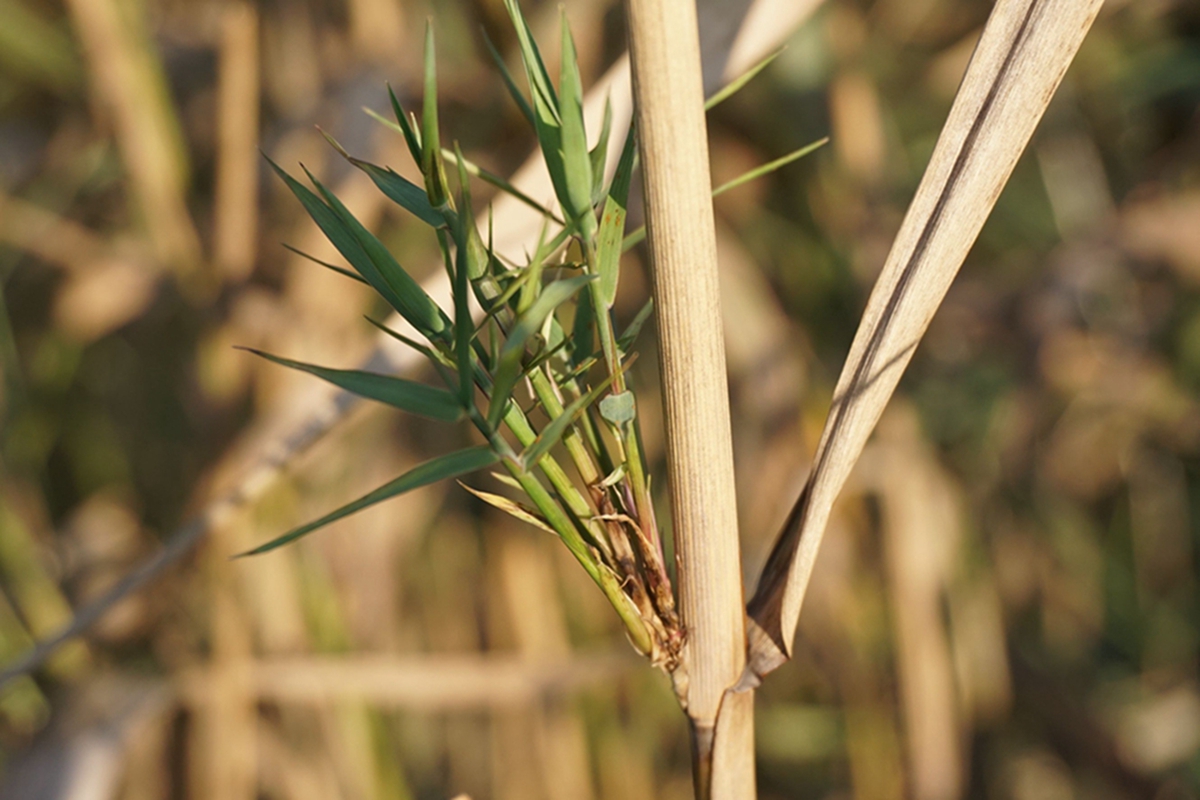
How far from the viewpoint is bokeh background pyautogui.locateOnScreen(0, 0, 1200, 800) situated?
0.66m

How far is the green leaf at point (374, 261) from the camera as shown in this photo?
18 cm

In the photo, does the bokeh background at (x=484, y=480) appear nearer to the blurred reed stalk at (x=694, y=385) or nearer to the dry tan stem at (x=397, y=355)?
the dry tan stem at (x=397, y=355)

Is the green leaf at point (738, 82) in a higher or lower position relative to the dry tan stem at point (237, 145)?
lower

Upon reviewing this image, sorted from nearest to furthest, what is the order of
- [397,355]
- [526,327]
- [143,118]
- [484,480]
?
[526,327], [397,355], [143,118], [484,480]

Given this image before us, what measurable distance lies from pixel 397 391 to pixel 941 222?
0.15 metres

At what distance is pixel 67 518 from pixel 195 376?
37cm

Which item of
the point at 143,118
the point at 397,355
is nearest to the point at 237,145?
the point at 143,118

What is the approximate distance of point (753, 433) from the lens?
0.73 m

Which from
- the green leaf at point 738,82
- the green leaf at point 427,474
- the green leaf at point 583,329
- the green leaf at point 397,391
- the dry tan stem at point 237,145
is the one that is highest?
the dry tan stem at point 237,145

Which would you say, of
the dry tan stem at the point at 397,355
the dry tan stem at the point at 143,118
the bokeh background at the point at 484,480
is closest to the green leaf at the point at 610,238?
the dry tan stem at the point at 397,355

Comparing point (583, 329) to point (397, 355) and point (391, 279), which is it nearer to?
point (391, 279)

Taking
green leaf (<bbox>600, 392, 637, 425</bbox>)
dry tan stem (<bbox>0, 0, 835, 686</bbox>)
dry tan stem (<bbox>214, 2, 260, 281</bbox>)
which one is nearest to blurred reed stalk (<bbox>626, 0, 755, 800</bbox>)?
green leaf (<bbox>600, 392, 637, 425</bbox>)

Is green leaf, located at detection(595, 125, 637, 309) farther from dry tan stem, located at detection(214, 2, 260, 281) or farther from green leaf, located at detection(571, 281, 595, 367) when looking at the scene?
dry tan stem, located at detection(214, 2, 260, 281)

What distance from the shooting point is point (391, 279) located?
0.18m
